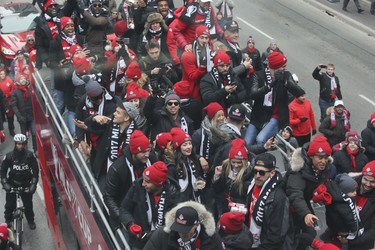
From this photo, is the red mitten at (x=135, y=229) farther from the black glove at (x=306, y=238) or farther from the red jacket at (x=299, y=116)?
the red jacket at (x=299, y=116)

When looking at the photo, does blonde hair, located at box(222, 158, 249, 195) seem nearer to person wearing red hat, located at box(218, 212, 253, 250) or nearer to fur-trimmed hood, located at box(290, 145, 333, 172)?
fur-trimmed hood, located at box(290, 145, 333, 172)

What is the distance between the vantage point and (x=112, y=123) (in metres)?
8.88

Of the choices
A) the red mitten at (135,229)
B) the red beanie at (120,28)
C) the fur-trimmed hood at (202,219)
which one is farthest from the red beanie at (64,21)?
the fur-trimmed hood at (202,219)

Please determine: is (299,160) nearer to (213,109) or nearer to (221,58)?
(213,109)

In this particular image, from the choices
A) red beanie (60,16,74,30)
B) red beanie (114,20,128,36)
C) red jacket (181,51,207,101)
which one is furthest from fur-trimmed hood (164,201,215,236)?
red beanie (114,20,128,36)

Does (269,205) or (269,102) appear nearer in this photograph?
(269,205)

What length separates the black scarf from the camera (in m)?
7.15

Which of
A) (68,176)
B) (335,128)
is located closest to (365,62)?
(335,128)

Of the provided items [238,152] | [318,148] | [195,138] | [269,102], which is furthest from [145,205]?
[269,102]

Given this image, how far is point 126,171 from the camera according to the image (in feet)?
25.9

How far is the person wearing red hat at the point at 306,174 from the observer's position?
7402 mm

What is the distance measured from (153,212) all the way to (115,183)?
68 centimetres

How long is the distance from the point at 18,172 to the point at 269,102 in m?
5.16

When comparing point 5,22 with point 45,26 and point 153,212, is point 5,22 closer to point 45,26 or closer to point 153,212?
point 45,26
